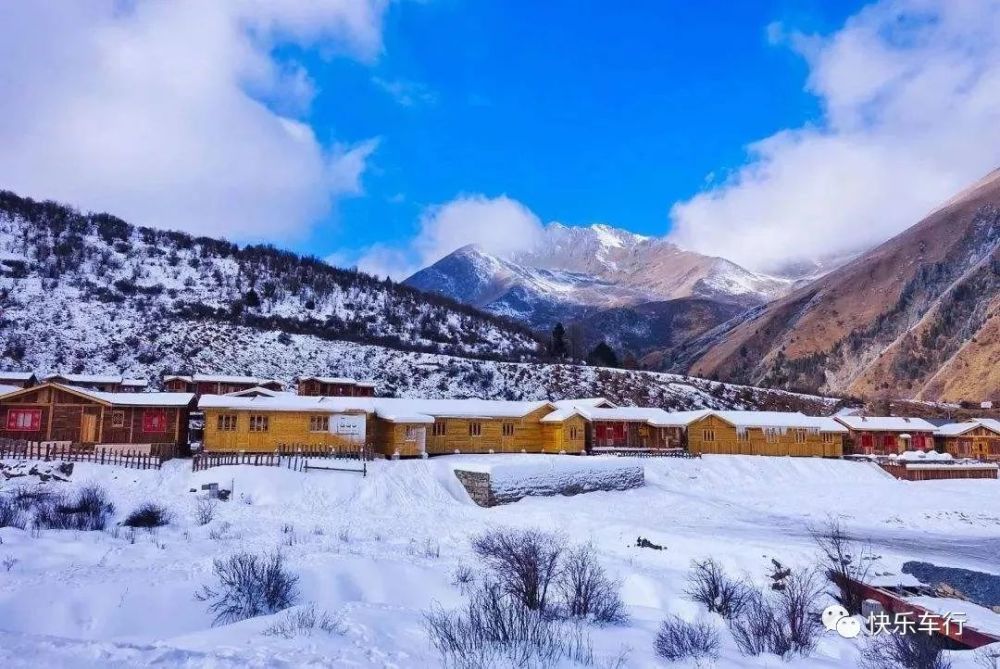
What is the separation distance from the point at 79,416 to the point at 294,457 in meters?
14.5

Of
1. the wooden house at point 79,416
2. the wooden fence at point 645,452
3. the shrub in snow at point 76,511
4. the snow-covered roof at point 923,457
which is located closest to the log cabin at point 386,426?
the wooden fence at point 645,452

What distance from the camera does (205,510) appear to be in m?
23.2

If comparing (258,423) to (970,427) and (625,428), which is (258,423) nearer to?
(625,428)

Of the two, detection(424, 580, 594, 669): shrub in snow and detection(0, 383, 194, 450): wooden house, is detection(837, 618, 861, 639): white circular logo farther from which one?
detection(0, 383, 194, 450): wooden house

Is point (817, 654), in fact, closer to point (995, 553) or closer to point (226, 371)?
point (995, 553)

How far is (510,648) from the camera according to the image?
9.68 meters

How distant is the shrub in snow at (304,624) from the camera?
9.33 meters

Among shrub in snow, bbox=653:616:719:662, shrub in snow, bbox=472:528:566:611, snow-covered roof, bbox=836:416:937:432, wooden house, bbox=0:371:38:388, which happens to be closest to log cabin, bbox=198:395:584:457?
shrub in snow, bbox=472:528:566:611

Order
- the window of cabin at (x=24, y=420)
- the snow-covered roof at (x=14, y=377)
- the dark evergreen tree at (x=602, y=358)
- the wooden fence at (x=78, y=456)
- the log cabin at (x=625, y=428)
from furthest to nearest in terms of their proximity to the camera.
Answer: the dark evergreen tree at (x=602, y=358) < the snow-covered roof at (x=14, y=377) < the log cabin at (x=625, y=428) < the window of cabin at (x=24, y=420) < the wooden fence at (x=78, y=456)

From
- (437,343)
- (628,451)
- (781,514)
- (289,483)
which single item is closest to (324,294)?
(437,343)

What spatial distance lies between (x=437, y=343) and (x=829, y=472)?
202ft

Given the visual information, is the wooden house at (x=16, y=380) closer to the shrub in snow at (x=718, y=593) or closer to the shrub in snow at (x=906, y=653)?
A: the shrub in snow at (x=718, y=593)

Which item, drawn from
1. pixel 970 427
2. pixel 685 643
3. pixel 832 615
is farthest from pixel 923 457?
pixel 685 643

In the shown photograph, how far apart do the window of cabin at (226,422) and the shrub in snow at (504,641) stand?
2885 cm
